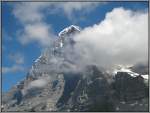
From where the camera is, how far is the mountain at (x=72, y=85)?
5950 centimetres

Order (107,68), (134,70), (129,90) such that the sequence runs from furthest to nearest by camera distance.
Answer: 1. (107,68)
2. (134,70)
3. (129,90)

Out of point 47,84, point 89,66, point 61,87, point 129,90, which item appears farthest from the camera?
point 47,84

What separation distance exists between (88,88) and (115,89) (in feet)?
83.7

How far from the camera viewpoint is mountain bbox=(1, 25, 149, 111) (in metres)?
59.5

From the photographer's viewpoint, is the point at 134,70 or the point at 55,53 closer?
the point at 134,70

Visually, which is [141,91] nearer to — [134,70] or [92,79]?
[134,70]

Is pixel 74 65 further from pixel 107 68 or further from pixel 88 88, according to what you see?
pixel 88 88

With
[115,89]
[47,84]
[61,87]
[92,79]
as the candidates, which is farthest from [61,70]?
Result: [115,89]

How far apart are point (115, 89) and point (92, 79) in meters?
31.3

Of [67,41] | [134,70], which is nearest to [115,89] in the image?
[134,70]

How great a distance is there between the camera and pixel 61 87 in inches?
5768

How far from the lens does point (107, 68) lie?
10838cm

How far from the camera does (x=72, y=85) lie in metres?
120

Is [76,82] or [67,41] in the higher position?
[67,41]
